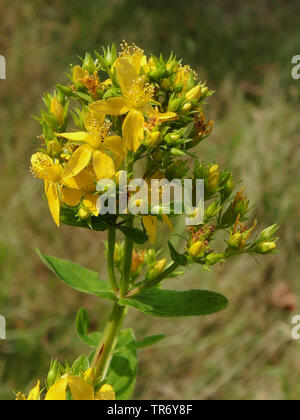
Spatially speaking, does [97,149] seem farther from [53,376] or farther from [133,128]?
[53,376]

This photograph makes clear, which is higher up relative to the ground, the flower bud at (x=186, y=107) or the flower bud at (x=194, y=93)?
the flower bud at (x=194, y=93)

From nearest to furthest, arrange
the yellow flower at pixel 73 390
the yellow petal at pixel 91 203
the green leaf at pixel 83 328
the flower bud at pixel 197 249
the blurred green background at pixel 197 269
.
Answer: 1. the yellow flower at pixel 73 390
2. the yellow petal at pixel 91 203
3. the flower bud at pixel 197 249
4. the green leaf at pixel 83 328
5. the blurred green background at pixel 197 269

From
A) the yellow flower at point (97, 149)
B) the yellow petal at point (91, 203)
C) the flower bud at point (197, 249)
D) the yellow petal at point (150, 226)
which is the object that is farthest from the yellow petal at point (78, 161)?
the flower bud at point (197, 249)

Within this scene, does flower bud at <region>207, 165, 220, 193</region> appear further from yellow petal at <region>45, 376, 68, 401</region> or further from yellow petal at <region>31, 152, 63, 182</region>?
yellow petal at <region>45, 376, 68, 401</region>

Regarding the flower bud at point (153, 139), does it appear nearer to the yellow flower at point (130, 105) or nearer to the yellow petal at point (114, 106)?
the yellow flower at point (130, 105)

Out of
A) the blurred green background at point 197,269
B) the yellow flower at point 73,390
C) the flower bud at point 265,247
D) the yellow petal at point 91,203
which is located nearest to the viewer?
the yellow flower at point 73,390

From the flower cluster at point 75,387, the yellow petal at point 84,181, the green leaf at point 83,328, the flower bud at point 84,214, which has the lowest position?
the flower cluster at point 75,387
